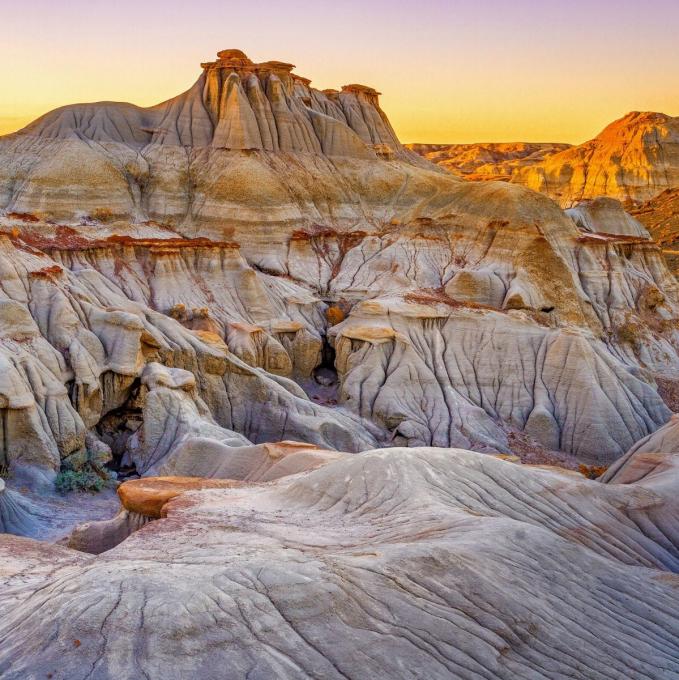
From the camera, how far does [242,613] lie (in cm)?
1146

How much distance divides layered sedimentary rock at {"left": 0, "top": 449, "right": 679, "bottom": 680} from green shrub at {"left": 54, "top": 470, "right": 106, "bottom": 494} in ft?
30.5

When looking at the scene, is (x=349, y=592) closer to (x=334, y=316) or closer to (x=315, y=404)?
(x=315, y=404)

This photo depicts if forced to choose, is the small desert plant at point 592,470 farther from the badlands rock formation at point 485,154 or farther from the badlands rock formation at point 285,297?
the badlands rock formation at point 485,154

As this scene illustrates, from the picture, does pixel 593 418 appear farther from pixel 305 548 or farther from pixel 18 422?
pixel 305 548

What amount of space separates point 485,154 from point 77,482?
455 ft

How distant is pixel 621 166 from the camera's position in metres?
111

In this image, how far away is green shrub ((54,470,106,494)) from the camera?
2795 centimetres

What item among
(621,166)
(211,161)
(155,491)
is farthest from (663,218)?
(155,491)

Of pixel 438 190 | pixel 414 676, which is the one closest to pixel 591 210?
pixel 438 190

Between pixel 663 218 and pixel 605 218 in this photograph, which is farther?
pixel 663 218

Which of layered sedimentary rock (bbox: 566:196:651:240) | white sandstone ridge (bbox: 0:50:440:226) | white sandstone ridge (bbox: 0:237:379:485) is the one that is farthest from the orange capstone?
layered sedimentary rock (bbox: 566:196:651:240)

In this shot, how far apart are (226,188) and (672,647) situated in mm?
47456

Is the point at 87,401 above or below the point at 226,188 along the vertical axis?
below

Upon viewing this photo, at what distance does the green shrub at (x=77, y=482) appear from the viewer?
2795 centimetres
